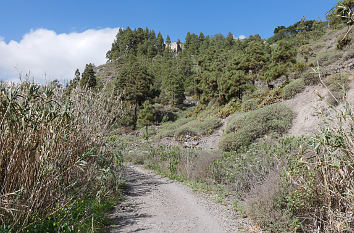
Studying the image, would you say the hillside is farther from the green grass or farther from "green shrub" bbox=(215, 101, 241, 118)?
"green shrub" bbox=(215, 101, 241, 118)

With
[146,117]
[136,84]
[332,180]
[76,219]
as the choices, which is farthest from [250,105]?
[136,84]

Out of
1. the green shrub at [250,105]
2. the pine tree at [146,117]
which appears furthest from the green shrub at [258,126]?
the pine tree at [146,117]

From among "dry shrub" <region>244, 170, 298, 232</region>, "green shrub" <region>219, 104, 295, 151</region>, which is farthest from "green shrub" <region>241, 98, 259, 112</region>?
"dry shrub" <region>244, 170, 298, 232</region>

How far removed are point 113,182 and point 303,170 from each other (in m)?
4.24

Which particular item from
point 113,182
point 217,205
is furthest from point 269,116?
point 113,182

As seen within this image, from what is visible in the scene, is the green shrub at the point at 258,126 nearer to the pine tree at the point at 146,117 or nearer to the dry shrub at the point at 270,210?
the dry shrub at the point at 270,210

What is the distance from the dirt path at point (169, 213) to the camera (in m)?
4.15

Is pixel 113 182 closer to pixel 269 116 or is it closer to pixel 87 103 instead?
pixel 87 103

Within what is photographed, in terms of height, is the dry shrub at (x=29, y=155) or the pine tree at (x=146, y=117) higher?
the pine tree at (x=146, y=117)

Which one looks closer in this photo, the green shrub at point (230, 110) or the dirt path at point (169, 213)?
the dirt path at point (169, 213)

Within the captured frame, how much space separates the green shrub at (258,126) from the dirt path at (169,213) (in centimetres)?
514

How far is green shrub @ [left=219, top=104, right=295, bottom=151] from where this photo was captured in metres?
11.2

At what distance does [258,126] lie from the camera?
1154cm

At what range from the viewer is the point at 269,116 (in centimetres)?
1211
